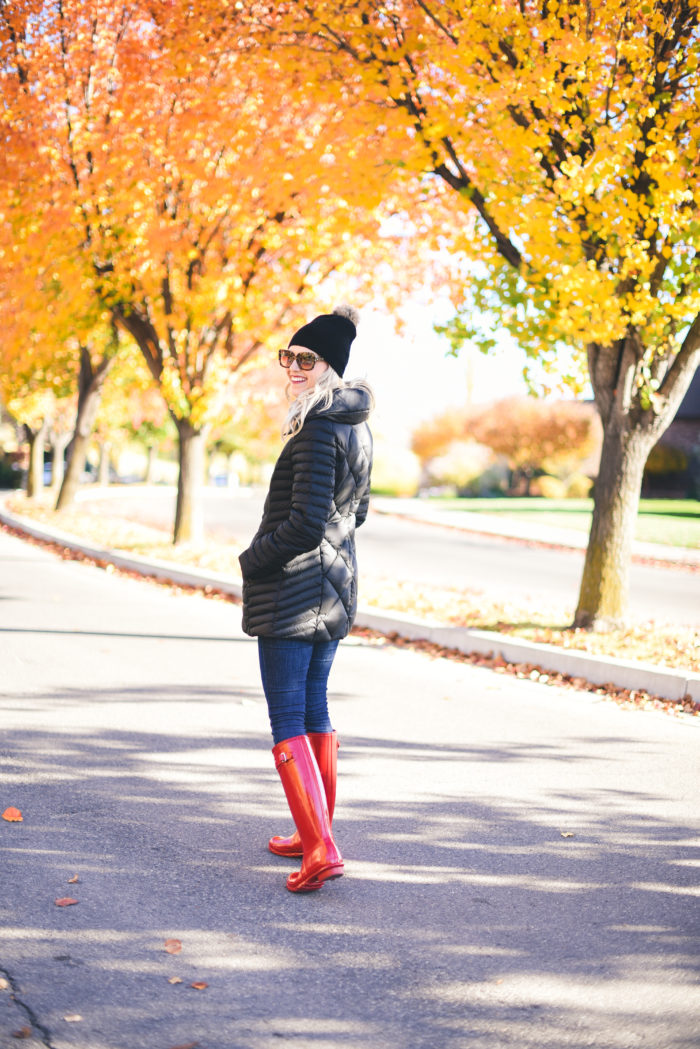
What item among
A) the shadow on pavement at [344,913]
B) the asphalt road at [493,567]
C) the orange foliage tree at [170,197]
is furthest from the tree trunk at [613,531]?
the orange foliage tree at [170,197]

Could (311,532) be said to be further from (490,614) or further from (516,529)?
(516,529)

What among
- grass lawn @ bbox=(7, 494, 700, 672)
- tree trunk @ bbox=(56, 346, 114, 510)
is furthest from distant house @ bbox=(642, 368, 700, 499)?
grass lawn @ bbox=(7, 494, 700, 672)

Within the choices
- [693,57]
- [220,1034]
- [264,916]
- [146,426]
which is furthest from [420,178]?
[146,426]

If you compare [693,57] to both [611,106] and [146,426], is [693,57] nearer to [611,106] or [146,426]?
[611,106]

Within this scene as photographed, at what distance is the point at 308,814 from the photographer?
369 centimetres

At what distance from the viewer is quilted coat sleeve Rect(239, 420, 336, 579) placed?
3.54 metres

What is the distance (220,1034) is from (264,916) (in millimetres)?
768

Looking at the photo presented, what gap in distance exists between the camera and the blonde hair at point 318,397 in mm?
3639

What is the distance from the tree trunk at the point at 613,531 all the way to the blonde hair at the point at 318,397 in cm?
529

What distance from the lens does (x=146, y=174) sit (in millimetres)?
12656

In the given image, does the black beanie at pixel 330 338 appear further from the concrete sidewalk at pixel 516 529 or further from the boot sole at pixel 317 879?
the concrete sidewalk at pixel 516 529

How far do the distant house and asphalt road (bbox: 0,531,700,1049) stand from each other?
111 feet

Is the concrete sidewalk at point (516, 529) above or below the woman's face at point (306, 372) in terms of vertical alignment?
below

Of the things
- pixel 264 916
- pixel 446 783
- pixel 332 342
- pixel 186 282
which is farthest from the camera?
pixel 186 282
